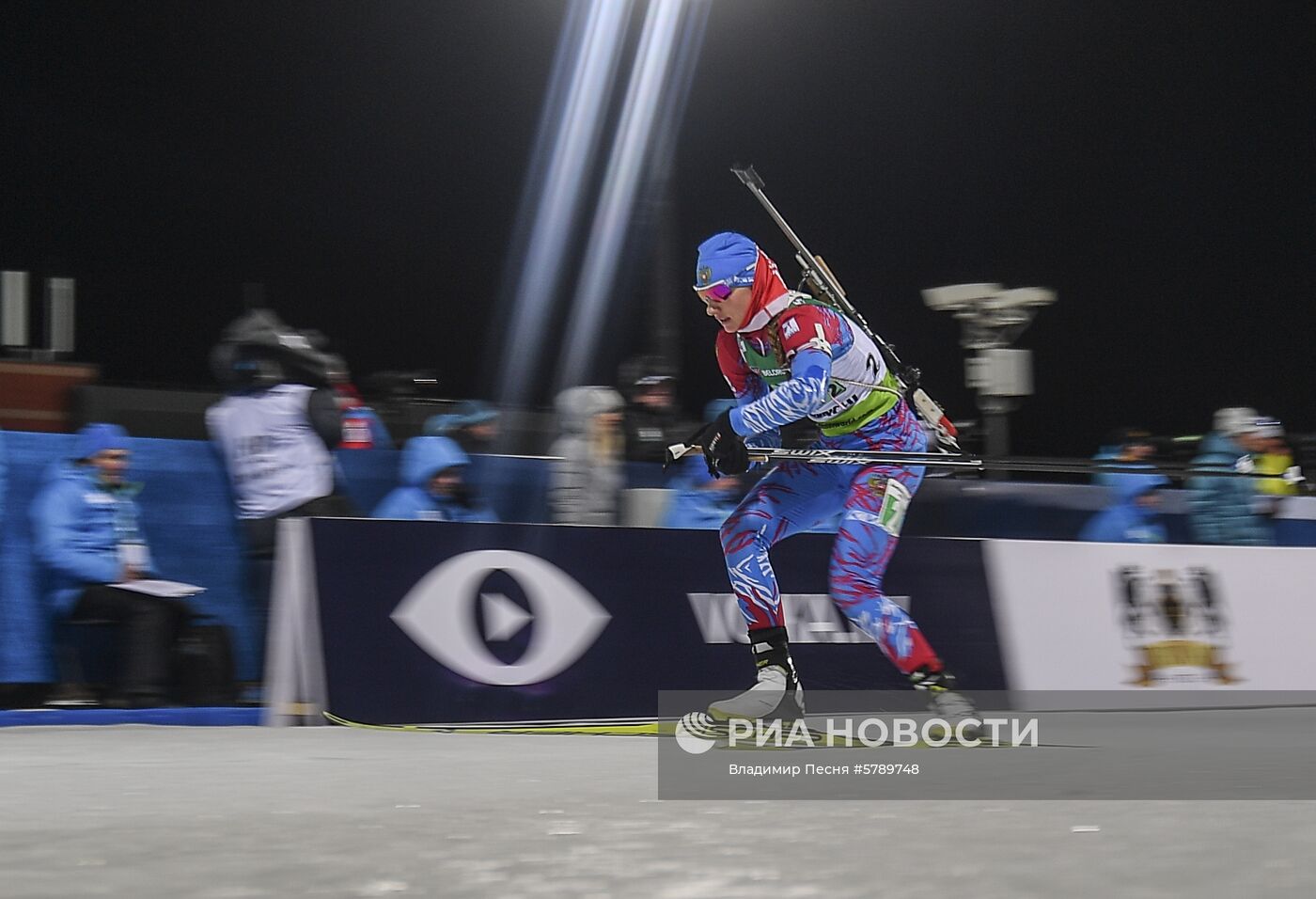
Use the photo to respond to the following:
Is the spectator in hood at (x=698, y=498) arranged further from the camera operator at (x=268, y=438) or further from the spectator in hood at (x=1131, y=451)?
the spectator in hood at (x=1131, y=451)

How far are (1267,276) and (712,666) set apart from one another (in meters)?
16.3

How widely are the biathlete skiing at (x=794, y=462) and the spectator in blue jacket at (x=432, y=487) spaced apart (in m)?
2.43

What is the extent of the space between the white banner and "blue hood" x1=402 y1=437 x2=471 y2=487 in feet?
10.2

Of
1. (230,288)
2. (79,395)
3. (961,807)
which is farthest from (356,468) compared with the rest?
(230,288)

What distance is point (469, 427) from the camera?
8.83 metres

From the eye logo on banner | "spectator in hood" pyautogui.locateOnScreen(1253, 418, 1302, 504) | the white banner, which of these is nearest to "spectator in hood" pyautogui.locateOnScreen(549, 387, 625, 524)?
Result: the eye logo on banner

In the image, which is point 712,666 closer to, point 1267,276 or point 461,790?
point 461,790

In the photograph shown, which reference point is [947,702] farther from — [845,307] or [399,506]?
[399,506]

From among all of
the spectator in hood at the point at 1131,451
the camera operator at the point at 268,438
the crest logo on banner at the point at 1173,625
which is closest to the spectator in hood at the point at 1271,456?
the spectator in hood at the point at 1131,451

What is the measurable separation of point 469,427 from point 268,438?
1243 millimetres

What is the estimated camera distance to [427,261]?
66.0 feet

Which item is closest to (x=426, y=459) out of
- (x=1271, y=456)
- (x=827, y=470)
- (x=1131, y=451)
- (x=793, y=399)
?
(x=827, y=470)

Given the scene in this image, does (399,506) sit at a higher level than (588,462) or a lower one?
lower

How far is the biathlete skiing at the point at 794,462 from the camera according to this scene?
611 centimetres
